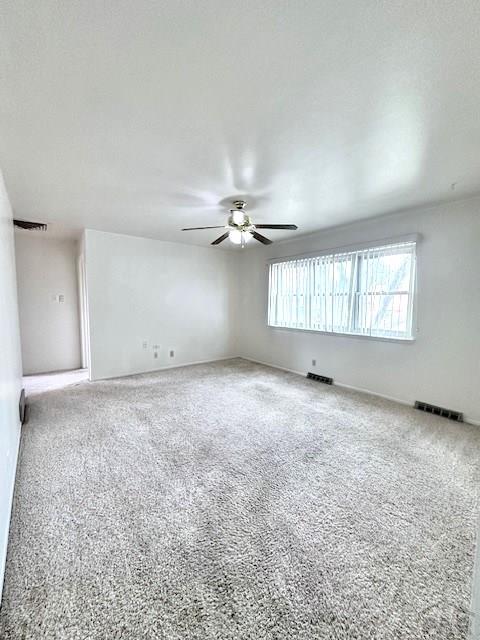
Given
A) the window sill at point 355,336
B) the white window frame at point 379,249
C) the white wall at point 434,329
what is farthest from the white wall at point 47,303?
the white wall at point 434,329

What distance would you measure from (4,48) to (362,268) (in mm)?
3966

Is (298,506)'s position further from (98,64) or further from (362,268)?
(362,268)

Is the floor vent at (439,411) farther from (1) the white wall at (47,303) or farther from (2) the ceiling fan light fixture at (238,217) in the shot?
(1) the white wall at (47,303)

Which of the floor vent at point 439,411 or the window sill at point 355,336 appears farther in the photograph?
the window sill at point 355,336

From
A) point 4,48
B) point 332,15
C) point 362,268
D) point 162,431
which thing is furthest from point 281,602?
point 362,268

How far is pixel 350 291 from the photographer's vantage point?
4070 millimetres

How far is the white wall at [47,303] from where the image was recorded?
4.92 m

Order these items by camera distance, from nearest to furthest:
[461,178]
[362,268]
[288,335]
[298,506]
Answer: [298,506], [461,178], [362,268], [288,335]

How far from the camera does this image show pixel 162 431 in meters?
2.78

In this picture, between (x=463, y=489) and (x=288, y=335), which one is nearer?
(x=463, y=489)

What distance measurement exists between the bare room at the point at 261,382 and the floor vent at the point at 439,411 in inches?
1.6

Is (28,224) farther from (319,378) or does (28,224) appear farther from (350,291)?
(319,378)

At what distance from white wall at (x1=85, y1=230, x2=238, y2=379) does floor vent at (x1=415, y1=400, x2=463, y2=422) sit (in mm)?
3880

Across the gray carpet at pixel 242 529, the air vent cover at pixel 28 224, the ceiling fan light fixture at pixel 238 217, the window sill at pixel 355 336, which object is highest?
the air vent cover at pixel 28 224
